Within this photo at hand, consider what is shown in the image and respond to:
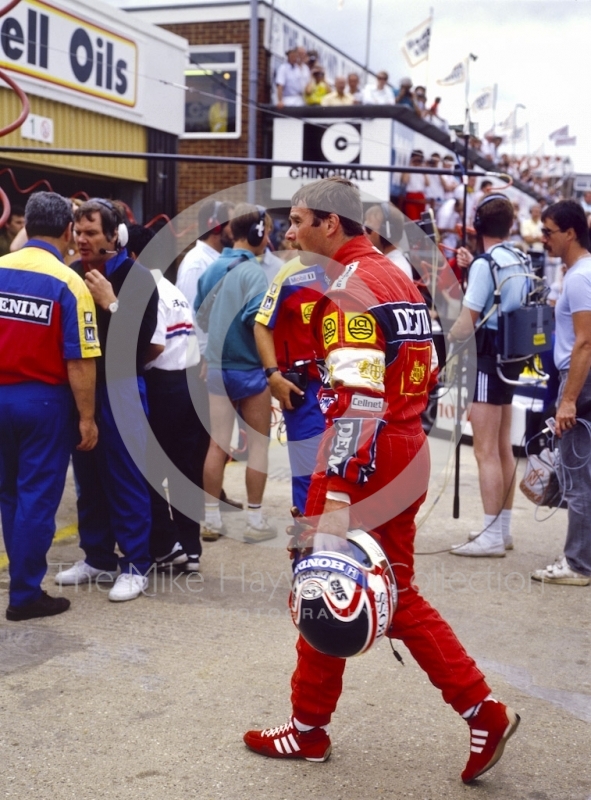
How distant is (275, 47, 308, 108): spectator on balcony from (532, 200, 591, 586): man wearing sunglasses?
1368 centimetres

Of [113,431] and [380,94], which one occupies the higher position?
[380,94]

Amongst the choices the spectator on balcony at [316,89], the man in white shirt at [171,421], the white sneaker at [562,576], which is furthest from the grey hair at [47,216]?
the spectator on balcony at [316,89]

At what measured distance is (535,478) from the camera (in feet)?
17.8

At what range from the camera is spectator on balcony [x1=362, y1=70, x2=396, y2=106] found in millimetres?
17781

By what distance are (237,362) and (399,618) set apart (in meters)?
2.99

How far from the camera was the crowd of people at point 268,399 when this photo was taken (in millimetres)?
3088

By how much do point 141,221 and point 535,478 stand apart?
29.7 ft

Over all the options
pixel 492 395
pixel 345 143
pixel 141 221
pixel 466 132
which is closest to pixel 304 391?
pixel 492 395

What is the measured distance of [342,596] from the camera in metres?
2.83

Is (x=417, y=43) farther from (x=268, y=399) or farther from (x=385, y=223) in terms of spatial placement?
(x=268, y=399)

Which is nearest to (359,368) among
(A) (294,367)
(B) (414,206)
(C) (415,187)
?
(A) (294,367)

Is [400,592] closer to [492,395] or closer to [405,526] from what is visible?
[405,526]

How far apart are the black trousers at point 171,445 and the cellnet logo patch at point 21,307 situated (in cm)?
100

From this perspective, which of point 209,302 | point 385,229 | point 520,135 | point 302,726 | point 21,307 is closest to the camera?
point 302,726
